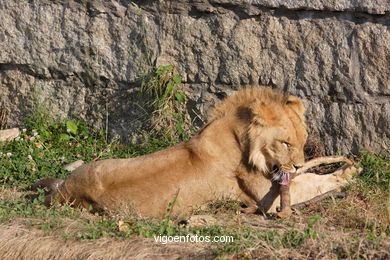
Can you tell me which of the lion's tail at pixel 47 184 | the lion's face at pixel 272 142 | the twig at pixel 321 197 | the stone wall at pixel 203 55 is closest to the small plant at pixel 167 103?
the stone wall at pixel 203 55

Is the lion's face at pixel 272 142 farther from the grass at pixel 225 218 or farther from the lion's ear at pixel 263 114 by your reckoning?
the grass at pixel 225 218

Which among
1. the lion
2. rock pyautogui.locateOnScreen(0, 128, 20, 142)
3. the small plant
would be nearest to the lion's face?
the lion

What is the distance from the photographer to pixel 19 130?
9.15m

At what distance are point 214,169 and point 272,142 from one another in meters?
0.53

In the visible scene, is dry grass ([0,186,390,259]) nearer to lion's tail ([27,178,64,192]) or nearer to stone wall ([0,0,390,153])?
lion's tail ([27,178,64,192])

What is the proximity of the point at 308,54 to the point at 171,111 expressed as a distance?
63.6 inches

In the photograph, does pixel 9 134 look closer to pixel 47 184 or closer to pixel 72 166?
pixel 72 166

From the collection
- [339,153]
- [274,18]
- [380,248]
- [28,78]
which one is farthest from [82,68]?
[380,248]

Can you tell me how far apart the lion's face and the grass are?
42 cm

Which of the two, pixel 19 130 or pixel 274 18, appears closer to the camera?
pixel 274 18

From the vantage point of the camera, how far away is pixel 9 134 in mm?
8945

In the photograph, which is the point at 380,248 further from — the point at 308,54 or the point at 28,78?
the point at 28,78

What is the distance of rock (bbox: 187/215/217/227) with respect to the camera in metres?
5.99

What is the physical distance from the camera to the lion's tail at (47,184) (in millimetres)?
7188
